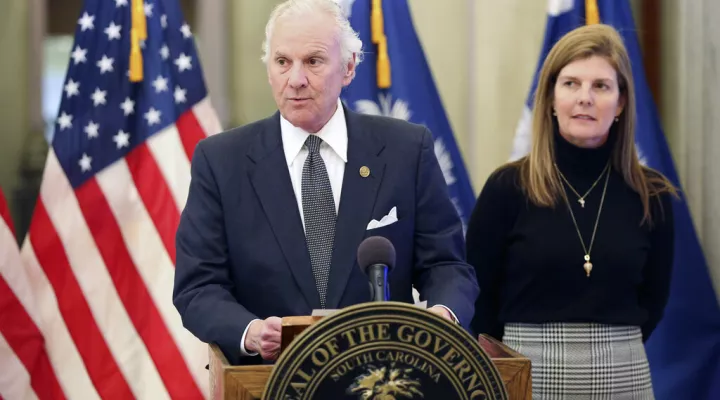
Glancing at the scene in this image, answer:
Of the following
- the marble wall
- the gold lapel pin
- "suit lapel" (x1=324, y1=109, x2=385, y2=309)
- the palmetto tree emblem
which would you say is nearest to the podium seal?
the palmetto tree emblem

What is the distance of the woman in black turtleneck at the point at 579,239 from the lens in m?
2.97

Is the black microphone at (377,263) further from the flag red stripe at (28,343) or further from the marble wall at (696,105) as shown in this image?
the marble wall at (696,105)

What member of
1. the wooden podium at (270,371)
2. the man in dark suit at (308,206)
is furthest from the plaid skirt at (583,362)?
the wooden podium at (270,371)

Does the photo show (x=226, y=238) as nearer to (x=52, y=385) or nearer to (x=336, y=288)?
(x=336, y=288)

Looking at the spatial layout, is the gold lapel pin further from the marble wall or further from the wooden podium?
the marble wall

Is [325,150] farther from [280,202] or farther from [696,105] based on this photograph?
[696,105]

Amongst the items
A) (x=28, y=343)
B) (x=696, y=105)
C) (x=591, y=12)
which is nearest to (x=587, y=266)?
(x=591, y=12)

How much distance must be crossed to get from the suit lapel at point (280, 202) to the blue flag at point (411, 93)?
2.09 metres

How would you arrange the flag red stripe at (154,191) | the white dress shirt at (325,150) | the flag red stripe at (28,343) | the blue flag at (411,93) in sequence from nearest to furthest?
the white dress shirt at (325,150) → the flag red stripe at (28,343) → the flag red stripe at (154,191) → the blue flag at (411,93)

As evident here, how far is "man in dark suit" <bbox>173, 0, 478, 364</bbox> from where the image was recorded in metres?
2.20

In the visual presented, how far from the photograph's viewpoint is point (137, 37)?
422 cm

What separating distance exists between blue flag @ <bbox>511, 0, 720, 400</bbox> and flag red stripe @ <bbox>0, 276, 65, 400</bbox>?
2374 millimetres

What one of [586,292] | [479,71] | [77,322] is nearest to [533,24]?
[479,71]

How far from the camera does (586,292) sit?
3004 mm
